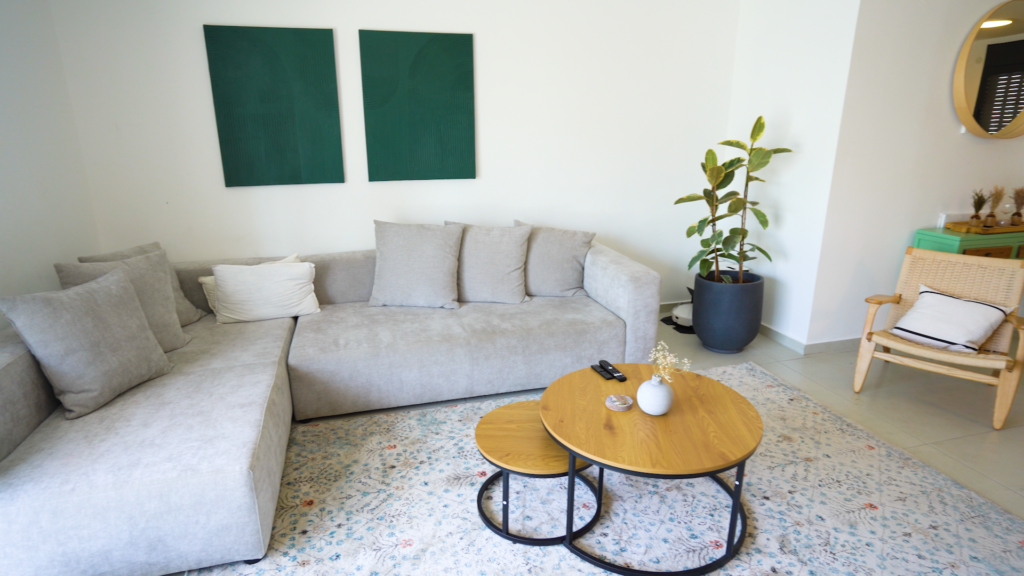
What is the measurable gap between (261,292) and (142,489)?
147cm

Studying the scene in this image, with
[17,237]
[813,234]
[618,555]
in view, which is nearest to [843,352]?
[813,234]


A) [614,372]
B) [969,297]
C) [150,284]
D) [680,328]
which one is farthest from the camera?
[680,328]

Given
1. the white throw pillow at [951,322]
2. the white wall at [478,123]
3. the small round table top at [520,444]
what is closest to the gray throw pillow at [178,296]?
the white wall at [478,123]

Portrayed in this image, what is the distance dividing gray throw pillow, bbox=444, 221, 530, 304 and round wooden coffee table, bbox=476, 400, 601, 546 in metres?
1.19

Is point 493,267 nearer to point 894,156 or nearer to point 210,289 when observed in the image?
point 210,289

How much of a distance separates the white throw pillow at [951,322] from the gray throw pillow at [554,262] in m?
1.77

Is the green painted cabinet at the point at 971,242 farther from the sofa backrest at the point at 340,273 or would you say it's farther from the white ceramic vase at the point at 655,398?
the sofa backrest at the point at 340,273

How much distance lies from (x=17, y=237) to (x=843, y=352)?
4.61 metres

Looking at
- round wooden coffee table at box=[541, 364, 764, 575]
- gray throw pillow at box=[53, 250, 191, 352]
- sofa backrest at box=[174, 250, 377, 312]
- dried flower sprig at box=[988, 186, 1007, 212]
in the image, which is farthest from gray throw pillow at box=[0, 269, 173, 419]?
dried flower sprig at box=[988, 186, 1007, 212]

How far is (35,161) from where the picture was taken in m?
2.48

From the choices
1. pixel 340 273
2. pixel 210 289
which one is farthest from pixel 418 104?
pixel 210 289

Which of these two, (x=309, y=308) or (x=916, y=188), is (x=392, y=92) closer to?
(x=309, y=308)

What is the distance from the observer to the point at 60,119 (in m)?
2.74

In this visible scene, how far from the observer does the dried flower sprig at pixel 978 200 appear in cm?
332
